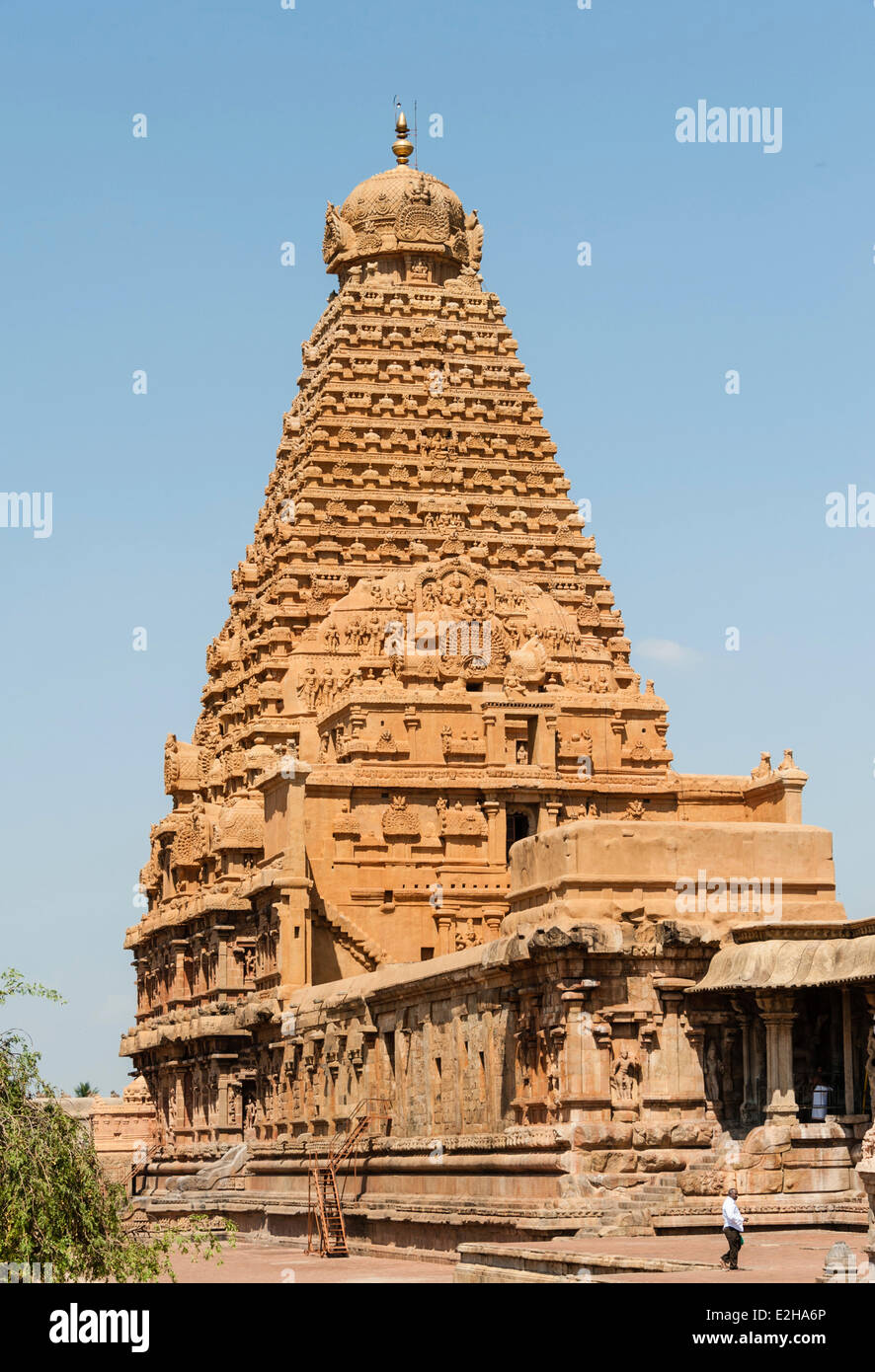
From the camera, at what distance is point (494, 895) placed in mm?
74125

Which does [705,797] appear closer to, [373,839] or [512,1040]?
[373,839]

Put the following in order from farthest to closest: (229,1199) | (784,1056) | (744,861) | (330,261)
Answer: (330,261) → (229,1199) → (744,861) → (784,1056)

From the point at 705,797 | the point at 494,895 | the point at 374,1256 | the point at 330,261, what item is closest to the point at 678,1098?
the point at 374,1256

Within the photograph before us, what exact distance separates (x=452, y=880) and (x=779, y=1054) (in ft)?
92.8

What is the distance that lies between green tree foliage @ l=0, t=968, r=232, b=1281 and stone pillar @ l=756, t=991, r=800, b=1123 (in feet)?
46.6

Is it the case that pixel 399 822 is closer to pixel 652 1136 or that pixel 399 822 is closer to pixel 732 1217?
pixel 652 1136

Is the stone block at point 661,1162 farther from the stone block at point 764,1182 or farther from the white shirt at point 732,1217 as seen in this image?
the white shirt at point 732,1217

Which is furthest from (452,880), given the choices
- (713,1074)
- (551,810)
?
(713,1074)

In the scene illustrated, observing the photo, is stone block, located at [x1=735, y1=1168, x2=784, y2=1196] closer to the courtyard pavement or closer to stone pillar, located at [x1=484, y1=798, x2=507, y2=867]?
the courtyard pavement

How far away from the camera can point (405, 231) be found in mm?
94375

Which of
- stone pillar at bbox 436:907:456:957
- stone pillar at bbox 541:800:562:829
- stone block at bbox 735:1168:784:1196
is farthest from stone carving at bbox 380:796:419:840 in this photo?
stone block at bbox 735:1168:784:1196

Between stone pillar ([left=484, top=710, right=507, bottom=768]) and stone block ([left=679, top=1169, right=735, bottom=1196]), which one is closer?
stone block ([left=679, top=1169, right=735, bottom=1196])

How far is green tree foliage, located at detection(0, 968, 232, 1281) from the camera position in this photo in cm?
3188
